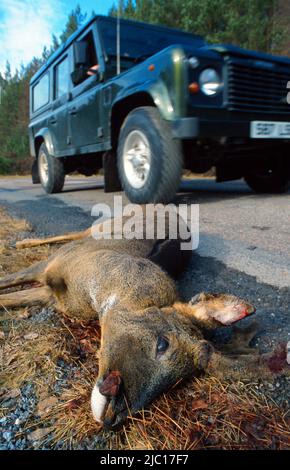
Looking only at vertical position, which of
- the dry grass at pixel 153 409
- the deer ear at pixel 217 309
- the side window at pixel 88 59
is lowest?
the dry grass at pixel 153 409

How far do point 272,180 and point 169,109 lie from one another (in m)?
2.33

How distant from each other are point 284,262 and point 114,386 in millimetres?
1763

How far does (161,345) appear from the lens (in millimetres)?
1267

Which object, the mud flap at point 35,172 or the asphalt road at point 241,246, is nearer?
the asphalt road at point 241,246

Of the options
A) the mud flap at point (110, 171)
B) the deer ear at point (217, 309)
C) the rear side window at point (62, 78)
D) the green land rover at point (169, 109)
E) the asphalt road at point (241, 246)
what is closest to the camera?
the deer ear at point (217, 309)

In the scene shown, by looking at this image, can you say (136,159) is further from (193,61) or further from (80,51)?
(80,51)

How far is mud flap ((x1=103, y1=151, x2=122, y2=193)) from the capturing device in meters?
5.51

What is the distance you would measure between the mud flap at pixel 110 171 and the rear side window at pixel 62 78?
6.77 feet

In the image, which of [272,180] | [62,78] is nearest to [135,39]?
[62,78]

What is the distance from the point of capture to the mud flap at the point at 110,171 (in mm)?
5511

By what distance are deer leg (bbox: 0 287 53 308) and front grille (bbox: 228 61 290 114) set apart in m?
2.88

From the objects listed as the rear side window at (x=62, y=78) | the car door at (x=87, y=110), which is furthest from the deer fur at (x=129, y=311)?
the rear side window at (x=62, y=78)

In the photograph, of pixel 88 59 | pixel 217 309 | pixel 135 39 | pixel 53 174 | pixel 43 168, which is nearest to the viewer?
pixel 217 309

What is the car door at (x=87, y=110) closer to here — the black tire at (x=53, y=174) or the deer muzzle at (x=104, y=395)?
the black tire at (x=53, y=174)
